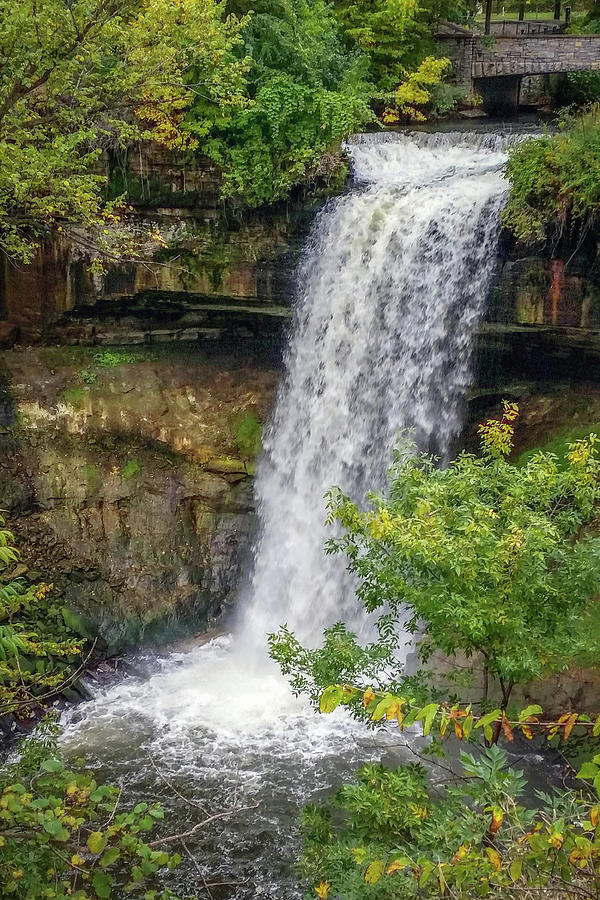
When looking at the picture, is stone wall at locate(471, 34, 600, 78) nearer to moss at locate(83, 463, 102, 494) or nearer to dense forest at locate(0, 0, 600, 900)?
dense forest at locate(0, 0, 600, 900)

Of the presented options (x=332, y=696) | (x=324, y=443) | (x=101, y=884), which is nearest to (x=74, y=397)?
(x=324, y=443)

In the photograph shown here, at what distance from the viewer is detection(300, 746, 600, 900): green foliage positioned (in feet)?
11.2

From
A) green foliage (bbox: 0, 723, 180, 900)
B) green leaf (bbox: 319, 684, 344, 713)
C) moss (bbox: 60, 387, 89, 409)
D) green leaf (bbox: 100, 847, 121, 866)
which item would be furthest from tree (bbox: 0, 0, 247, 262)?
green leaf (bbox: 100, 847, 121, 866)

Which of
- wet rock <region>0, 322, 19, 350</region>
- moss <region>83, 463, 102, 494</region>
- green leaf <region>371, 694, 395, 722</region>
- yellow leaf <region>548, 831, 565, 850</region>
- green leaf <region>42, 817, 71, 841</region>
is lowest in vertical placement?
moss <region>83, 463, 102, 494</region>

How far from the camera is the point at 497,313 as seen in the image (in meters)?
12.1

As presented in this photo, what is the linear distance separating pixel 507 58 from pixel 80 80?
13614mm

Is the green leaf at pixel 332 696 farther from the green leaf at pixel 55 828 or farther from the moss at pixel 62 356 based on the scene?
the moss at pixel 62 356

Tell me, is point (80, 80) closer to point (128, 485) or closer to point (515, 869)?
point (128, 485)

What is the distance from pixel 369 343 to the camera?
13.5m

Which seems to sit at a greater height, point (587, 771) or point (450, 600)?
point (587, 771)

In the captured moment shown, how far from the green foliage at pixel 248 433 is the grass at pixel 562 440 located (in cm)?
523

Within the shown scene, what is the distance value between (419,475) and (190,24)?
23.1 feet

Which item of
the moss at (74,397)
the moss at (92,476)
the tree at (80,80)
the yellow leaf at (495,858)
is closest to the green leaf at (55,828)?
the yellow leaf at (495,858)

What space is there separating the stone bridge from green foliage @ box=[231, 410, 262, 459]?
10.7 m
